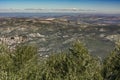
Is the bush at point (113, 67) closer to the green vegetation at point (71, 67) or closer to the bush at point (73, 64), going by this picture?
the green vegetation at point (71, 67)

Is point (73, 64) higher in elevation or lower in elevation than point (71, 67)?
higher

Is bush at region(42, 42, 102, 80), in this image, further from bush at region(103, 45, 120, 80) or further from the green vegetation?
bush at region(103, 45, 120, 80)

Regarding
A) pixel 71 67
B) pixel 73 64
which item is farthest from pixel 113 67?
pixel 71 67

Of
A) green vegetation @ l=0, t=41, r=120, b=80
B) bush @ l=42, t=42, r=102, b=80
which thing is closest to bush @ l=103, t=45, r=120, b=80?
green vegetation @ l=0, t=41, r=120, b=80

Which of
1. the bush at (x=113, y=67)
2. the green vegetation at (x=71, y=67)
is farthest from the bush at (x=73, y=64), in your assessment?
the bush at (x=113, y=67)

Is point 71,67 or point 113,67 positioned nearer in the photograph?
point 113,67

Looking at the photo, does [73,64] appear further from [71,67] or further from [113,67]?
[113,67]

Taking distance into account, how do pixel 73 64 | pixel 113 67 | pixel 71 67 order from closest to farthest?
pixel 113 67, pixel 71 67, pixel 73 64

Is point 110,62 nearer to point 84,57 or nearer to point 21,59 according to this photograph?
point 84,57

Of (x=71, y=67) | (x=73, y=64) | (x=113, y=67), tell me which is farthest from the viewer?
(x=73, y=64)

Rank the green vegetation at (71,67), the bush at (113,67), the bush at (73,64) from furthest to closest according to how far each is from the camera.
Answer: the bush at (73,64) → the bush at (113,67) → the green vegetation at (71,67)

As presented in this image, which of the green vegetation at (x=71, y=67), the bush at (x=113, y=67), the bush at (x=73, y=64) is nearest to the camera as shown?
the green vegetation at (x=71, y=67)

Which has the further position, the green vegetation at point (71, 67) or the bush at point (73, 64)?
the bush at point (73, 64)

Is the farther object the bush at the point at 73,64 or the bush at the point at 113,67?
the bush at the point at 73,64
